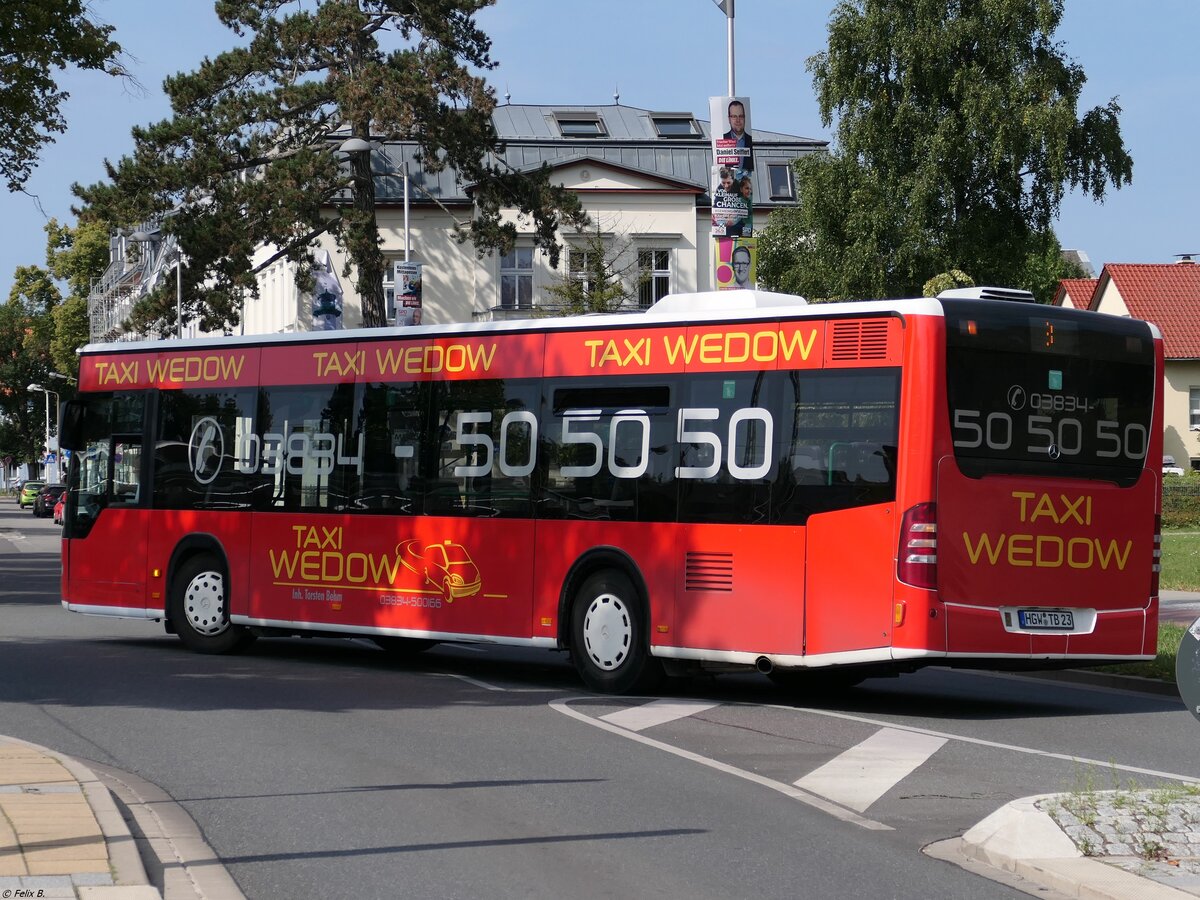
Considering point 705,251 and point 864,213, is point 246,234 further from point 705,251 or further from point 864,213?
point 705,251

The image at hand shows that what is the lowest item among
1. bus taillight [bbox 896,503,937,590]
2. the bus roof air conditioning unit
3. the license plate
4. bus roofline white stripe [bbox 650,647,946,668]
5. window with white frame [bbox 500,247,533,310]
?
bus roofline white stripe [bbox 650,647,946,668]

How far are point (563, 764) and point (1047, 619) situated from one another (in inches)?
176

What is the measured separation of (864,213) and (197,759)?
38.6 meters

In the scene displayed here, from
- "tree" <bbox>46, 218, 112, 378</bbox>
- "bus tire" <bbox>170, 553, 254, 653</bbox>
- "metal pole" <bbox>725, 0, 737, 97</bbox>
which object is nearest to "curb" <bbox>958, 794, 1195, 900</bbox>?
"bus tire" <bbox>170, 553, 254, 653</bbox>

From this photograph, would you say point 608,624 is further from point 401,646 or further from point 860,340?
point 401,646

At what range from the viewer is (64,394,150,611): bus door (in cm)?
1919

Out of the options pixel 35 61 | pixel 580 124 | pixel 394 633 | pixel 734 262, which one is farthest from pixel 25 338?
pixel 394 633

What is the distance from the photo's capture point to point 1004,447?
1313 centimetres

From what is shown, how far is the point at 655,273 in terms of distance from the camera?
2267 inches

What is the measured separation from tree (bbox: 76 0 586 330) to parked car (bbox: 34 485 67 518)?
4779 cm

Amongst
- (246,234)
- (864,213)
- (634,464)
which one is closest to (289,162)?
A: (246,234)

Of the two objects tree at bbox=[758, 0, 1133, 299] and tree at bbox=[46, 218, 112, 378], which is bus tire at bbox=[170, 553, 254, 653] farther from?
tree at bbox=[46, 218, 112, 378]

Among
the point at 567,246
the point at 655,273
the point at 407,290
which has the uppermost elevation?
the point at 567,246

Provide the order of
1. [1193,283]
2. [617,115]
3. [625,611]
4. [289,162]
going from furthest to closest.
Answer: [1193,283]
[617,115]
[289,162]
[625,611]
